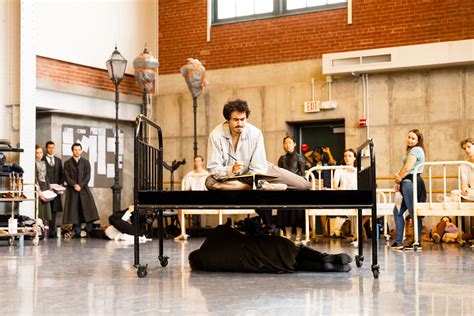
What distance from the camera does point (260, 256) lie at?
516cm

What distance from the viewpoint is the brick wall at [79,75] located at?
11891mm

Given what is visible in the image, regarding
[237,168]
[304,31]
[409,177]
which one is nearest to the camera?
[237,168]

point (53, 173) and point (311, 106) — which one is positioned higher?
point (311, 106)

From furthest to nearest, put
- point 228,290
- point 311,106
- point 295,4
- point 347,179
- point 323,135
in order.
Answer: point 295,4 < point 323,135 < point 311,106 < point 347,179 < point 228,290

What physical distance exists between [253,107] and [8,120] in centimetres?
429

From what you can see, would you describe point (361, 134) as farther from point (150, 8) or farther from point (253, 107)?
point (150, 8)

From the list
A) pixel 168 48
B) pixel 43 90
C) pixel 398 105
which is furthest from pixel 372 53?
pixel 43 90

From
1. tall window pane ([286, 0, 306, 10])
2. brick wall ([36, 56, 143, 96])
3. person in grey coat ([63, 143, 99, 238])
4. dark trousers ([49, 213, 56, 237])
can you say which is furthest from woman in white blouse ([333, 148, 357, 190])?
brick wall ([36, 56, 143, 96])

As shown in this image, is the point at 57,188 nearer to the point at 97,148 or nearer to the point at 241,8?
the point at 97,148

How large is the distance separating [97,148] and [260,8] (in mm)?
4032

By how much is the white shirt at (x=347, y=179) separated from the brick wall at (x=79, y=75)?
5.39 m

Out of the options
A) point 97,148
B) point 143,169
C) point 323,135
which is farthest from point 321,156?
point 143,169

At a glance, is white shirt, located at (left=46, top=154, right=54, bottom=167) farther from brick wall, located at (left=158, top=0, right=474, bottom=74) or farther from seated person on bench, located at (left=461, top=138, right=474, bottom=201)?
seated person on bench, located at (left=461, top=138, right=474, bottom=201)

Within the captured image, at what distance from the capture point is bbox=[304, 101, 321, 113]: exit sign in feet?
39.6
